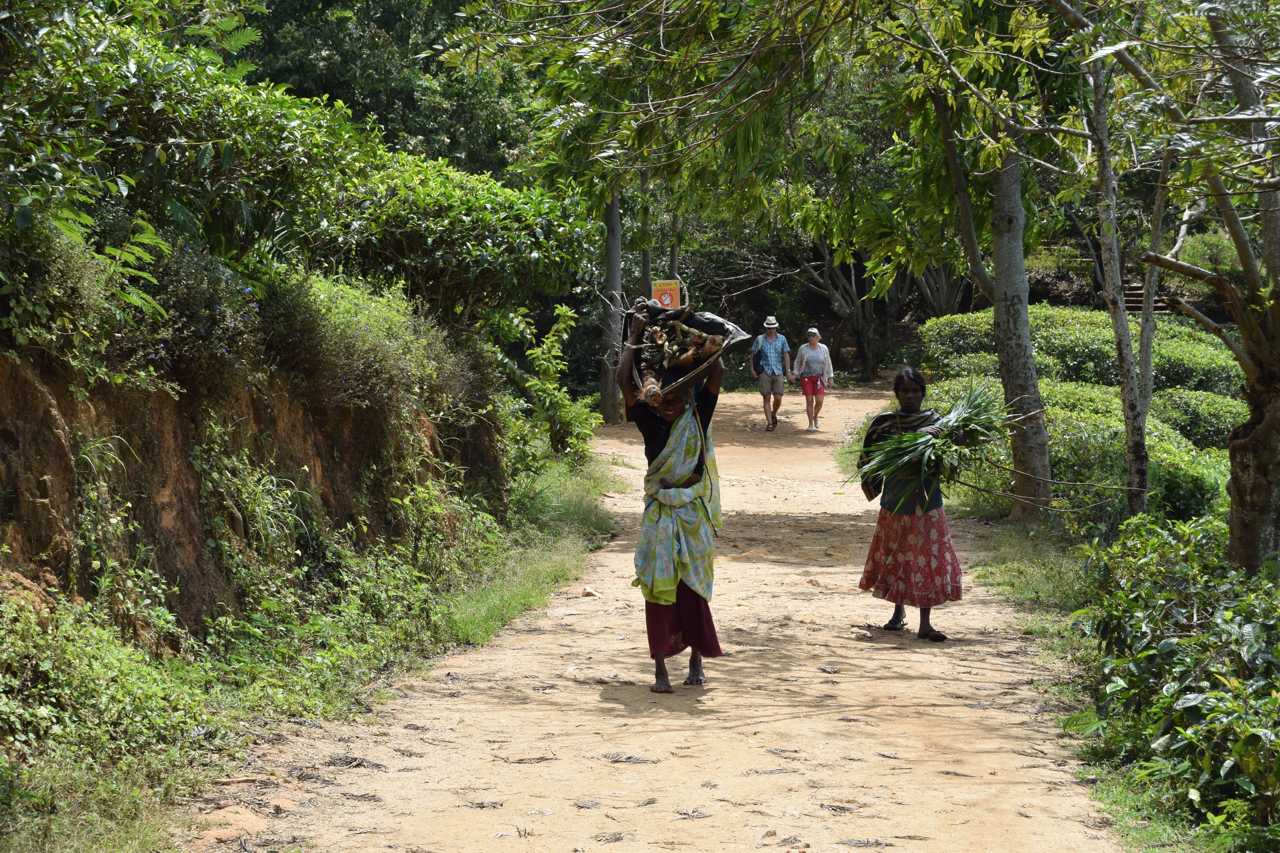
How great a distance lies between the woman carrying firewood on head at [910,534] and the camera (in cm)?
880

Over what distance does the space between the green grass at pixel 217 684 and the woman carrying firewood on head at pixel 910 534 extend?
2.65m

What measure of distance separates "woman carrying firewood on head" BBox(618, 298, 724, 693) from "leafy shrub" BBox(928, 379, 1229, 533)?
243 centimetres

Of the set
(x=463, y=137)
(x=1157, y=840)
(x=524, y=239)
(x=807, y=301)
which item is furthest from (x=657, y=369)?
(x=807, y=301)

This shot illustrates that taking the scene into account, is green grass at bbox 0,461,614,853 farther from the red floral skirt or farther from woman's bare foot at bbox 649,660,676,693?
the red floral skirt

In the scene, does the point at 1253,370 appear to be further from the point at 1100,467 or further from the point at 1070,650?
the point at 1100,467

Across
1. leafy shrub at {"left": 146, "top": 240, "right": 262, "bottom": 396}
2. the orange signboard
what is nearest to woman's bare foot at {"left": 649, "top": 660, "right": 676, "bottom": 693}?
leafy shrub at {"left": 146, "top": 240, "right": 262, "bottom": 396}

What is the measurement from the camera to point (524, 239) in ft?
39.2

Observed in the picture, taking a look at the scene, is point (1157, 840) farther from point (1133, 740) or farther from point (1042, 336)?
point (1042, 336)

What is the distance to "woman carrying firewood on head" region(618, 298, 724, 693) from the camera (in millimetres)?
7434

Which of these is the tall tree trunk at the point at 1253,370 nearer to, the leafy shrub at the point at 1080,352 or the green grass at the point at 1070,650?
the green grass at the point at 1070,650

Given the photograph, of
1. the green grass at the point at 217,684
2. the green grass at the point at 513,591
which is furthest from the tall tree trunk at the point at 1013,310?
the green grass at the point at 217,684

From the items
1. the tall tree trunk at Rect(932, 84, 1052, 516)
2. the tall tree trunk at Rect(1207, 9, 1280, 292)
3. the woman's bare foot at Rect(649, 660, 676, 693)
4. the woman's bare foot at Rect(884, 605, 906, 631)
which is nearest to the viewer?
the tall tree trunk at Rect(1207, 9, 1280, 292)

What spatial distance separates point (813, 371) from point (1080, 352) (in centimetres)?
428

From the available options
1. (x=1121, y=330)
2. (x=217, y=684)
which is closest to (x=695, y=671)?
(x=217, y=684)
